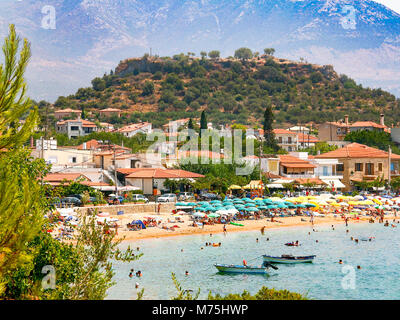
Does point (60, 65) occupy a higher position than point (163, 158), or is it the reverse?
point (60, 65)

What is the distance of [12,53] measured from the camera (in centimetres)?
669

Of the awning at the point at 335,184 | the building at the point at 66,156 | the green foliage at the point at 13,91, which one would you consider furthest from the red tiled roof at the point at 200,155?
the green foliage at the point at 13,91

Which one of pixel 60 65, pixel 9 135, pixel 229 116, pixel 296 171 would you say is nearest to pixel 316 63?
pixel 229 116

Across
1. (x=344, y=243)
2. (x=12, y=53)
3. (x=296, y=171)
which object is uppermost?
(x=12, y=53)

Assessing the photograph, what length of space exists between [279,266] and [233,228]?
11.3 metres

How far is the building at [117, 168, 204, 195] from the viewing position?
5212cm

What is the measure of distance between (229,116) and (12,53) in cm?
13611

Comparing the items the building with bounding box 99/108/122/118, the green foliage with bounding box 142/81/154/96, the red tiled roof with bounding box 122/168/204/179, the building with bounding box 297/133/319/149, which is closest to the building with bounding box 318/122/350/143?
the building with bounding box 297/133/319/149

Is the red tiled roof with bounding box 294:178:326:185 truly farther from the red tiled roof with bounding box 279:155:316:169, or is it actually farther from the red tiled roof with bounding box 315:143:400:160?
the red tiled roof with bounding box 315:143:400:160

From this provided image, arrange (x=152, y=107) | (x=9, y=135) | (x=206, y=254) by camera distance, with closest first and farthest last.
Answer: (x=9, y=135) → (x=206, y=254) → (x=152, y=107)

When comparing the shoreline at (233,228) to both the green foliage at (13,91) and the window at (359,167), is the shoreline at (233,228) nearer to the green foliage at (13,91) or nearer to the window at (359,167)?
the window at (359,167)

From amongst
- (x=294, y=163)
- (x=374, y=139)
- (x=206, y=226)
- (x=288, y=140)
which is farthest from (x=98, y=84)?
(x=206, y=226)

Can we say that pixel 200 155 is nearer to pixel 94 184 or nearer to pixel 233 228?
pixel 94 184
